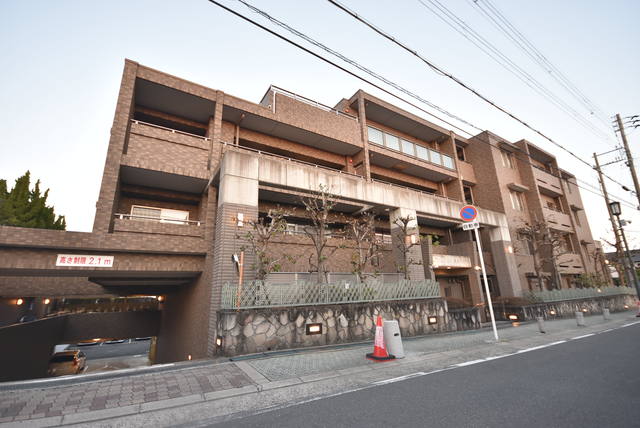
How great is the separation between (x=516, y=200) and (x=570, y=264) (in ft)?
32.6

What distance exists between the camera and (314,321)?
9406mm

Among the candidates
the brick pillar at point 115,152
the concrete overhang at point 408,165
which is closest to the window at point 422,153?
the concrete overhang at point 408,165

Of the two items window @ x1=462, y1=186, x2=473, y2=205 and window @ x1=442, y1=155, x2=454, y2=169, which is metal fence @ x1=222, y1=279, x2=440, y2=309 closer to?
window @ x1=442, y1=155, x2=454, y2=169

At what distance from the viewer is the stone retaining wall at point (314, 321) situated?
833cm

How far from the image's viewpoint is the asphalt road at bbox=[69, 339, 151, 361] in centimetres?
3702

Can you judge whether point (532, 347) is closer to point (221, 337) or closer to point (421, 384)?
point (421, 384)

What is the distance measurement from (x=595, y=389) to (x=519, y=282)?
21.0 metres

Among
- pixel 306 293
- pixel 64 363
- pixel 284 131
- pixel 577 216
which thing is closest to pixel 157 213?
pixel 284 131

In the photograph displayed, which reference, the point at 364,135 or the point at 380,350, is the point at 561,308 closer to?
the point at 364,135

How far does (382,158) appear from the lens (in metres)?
22.3

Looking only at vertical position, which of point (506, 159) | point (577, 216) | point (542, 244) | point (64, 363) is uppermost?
point (506, 159)

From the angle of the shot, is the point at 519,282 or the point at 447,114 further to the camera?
the point at 519,282

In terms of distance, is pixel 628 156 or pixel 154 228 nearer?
pixel 154 228

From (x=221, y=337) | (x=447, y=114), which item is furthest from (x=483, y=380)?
(x=447, y=114)
